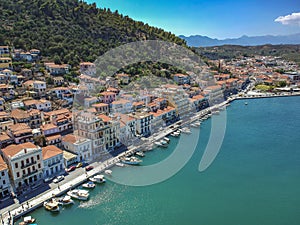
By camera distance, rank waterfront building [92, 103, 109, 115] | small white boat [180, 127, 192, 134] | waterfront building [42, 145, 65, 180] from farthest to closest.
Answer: waterfront building [92, 103, 109, 115]
small white boat [180, 127, 192, 134]
waterfront building [42, 145, 65, 180]

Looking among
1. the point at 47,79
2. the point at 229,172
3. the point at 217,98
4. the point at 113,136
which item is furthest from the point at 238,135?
the point at 47,79

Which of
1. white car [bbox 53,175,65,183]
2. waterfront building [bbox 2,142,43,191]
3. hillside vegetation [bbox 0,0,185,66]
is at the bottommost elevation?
white car [bbox 53,175,65,183]

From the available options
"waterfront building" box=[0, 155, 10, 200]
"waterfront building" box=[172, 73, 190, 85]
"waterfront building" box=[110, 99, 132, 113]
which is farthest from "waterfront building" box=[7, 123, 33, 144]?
"waterfront building" box=[172, 73, 190, 85]

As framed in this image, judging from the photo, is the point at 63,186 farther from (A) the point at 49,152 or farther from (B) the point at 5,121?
(B) the point at 5,121

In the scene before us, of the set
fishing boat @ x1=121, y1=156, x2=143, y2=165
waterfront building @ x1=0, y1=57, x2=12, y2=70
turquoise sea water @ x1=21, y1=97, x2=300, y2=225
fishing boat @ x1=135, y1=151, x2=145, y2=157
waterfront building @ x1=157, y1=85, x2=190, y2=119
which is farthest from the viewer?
waterfront building @ x1=0, y1=57, x2=12, y2=70

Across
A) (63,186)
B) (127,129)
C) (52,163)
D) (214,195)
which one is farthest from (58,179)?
(214,195)

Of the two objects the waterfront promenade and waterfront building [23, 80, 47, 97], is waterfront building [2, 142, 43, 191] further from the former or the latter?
waterfront building [23, 80, 47, 97]
